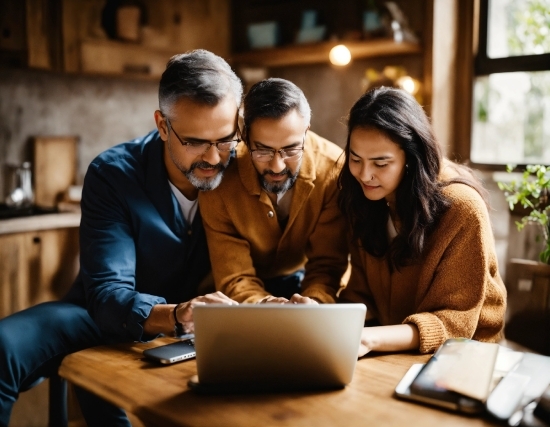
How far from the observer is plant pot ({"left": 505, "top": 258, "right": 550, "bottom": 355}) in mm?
2050

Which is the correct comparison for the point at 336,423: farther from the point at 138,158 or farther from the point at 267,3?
the point at 267,3

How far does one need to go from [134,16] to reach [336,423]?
2845mm

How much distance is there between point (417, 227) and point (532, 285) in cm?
71

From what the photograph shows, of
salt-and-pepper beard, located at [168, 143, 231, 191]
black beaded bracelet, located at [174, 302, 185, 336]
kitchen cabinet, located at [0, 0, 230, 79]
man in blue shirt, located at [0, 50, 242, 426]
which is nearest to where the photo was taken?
black beaded bracelet, located at [174, 302, 185, 336]

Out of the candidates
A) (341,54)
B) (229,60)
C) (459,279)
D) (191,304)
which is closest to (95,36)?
(229,60)

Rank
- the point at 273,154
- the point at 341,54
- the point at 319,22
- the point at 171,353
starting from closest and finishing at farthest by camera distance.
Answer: the point at 171,353 → the point at 273,154 → the point at 341,54 → the point at 319,22

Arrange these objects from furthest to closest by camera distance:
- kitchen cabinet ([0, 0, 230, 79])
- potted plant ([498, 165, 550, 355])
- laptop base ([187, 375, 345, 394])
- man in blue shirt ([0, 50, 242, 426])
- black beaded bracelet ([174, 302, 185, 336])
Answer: kitchen cabinet ([0, 0, 230, 79]) → potted plant ([498, 165, 550, 355]) → man in blue shirt ([0, 50, 242, 426]) → black beaded bracelet ([174, 302, 185, 336]) → laptop base ([187, 375, 345, 394])

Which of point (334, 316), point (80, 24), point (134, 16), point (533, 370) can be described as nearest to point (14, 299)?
point (80, 24)

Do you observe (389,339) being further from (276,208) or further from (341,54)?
(341,54)

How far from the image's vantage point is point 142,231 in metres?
1.84

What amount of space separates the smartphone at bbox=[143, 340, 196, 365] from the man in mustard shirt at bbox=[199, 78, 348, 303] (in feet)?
1.15

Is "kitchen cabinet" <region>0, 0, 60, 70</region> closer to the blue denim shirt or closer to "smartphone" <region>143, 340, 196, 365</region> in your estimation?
Answer: the blue denim shirt

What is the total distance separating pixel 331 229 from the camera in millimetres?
1932

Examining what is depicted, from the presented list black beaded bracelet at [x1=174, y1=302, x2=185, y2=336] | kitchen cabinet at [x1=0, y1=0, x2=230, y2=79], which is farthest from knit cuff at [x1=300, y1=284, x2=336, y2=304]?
kitchen cabinet at [x1=0, y1=0, x2=230, y2=79]
